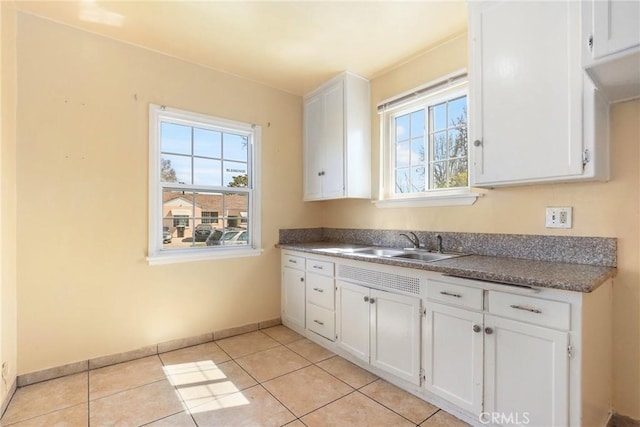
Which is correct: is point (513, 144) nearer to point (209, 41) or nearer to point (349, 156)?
point (349, 156)

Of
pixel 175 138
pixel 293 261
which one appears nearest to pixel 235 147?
pixel 175 138

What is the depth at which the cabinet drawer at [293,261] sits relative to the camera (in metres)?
3.01

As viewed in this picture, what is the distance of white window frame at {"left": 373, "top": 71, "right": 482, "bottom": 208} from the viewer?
7.79 ft

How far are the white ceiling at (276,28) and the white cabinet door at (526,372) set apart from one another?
2044 mm

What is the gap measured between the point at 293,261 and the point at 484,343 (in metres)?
1.91

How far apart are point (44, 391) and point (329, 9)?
322cm

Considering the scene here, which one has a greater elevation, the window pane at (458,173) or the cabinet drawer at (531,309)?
the window pane at (458,173)

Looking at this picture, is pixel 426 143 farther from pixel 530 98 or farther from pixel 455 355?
pixel 455 355

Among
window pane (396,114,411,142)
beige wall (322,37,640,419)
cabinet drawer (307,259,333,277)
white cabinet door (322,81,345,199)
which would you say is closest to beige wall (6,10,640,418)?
beige wall (322,37,640,419)

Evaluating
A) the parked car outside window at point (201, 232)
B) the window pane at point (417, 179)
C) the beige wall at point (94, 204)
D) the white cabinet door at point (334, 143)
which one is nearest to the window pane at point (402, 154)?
the window pane at point (417, 179)

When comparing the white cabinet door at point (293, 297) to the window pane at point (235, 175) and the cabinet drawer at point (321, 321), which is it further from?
the window pane at point (235, 175)

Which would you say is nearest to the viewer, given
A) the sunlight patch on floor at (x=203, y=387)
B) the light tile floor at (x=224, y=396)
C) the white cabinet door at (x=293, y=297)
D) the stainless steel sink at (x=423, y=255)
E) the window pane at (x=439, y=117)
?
the light tile floor at (x=224, y=396)

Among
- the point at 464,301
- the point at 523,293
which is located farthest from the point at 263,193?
the point at 523,293

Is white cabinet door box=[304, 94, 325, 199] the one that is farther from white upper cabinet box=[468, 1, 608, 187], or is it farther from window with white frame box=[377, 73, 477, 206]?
white upper cabinet box=[468, 1, 608, 187]
